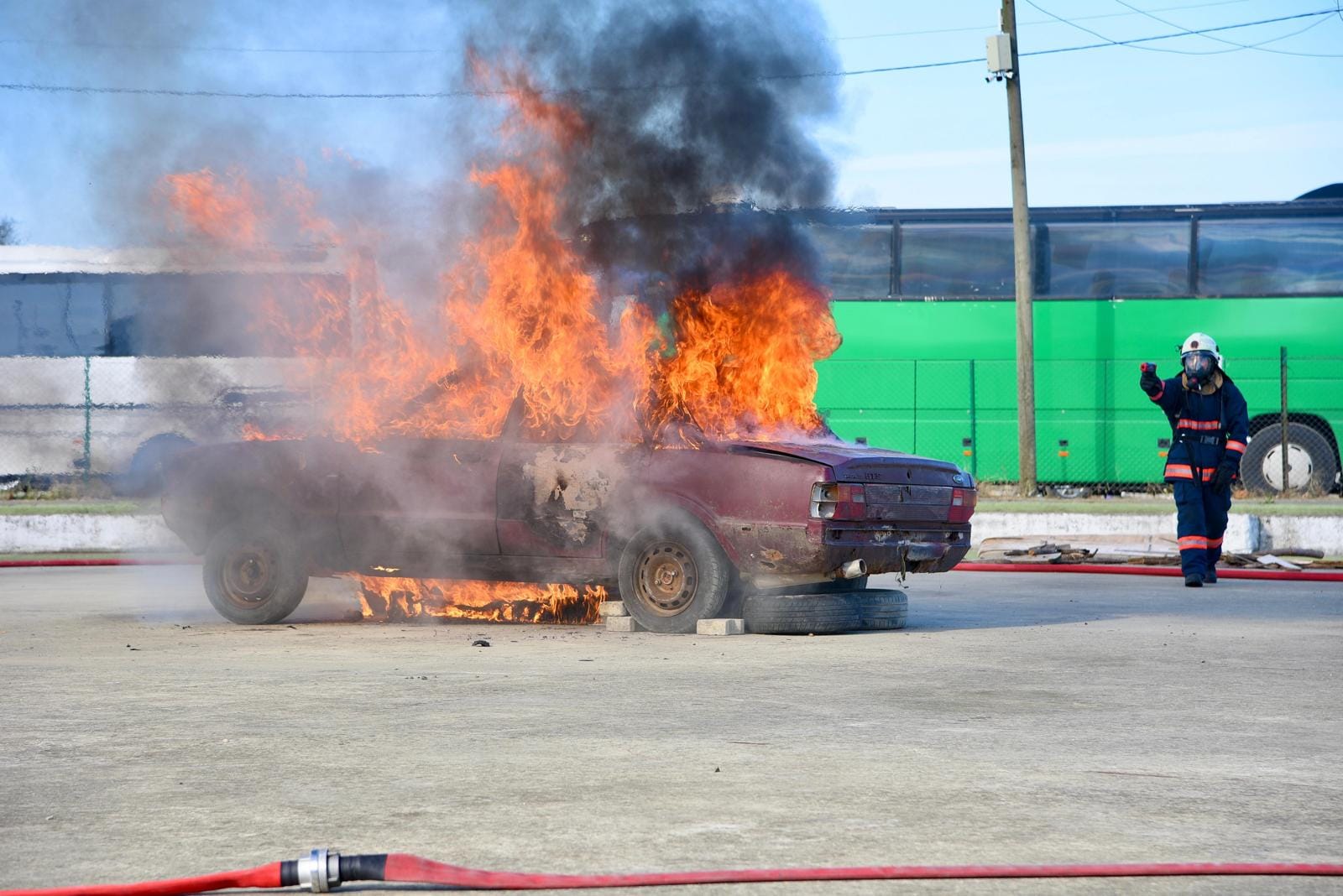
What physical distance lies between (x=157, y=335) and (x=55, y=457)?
5.83 m

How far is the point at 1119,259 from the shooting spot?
81.0 feet

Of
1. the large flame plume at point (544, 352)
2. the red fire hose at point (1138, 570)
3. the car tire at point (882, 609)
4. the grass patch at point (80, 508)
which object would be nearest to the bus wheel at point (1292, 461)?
the red fire hose at point (1138, 570)

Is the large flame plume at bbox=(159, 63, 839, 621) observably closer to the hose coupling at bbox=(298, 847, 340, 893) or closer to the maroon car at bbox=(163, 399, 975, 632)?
the maroon car at bbox=(163, 399, 975, 632)

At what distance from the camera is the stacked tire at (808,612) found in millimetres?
10242

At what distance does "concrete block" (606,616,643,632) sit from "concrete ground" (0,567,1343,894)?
368mm

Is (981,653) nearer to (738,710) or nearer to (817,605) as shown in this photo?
(817,605)

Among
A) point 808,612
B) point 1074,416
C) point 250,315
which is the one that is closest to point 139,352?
point 250,315

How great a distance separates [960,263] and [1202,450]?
11.5 metres

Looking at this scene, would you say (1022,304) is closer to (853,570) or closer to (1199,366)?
(1199,366)

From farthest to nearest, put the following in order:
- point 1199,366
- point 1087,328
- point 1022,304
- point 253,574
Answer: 1. point 1087,328
2. point 1022,304
3. point 1199,366
4. point 253,574

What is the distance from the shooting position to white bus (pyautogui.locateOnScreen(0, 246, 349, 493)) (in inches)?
528

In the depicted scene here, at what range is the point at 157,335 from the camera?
18891 mm

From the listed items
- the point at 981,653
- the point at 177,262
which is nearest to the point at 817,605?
the point at 981,653

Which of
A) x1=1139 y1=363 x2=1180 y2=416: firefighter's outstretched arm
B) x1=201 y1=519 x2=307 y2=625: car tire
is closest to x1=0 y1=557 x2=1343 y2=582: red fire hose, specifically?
x1=1139 y1=363 x2=1180 y2=416: firefighter's outstretched arm
